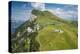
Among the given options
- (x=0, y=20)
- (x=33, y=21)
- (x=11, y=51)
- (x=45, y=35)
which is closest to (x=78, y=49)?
(x=45, y=35)

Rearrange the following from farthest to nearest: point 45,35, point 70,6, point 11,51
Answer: point 70,6 → point 45,35 → point 11,51

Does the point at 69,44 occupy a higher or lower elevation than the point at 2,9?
lower

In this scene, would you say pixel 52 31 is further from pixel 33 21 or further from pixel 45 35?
pixel 33 21
